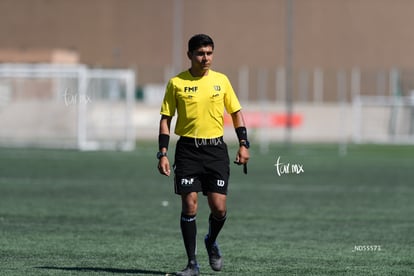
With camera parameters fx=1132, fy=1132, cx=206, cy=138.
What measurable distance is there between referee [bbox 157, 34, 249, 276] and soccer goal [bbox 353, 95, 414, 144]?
37.5 meters

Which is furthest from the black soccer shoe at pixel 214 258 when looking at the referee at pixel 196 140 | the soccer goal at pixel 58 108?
the soccer goal at pixel 58 108

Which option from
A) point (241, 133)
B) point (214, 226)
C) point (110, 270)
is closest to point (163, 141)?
point (241, 133)

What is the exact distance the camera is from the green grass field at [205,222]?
11211mm

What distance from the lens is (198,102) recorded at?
10242 millimetres

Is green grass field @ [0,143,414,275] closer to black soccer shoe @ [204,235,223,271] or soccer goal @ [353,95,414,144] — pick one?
black soccer shoe @ [204,235,223,271]

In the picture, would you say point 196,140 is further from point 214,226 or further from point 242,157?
point 214,226

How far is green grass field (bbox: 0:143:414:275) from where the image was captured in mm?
11211

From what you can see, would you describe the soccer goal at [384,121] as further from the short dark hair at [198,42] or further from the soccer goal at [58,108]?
the short dark hair at [198,42]

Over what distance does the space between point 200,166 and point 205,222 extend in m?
5.37

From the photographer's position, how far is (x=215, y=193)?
10.3m

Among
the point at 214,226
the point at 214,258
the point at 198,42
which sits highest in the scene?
the point at 198,42

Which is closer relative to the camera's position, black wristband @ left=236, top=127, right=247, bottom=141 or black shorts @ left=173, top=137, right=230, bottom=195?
black shorts @ left=173, top=137, right=230, bottom=195

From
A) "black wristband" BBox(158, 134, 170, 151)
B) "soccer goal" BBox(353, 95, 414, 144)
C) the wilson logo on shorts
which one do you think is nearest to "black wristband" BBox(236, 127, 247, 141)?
the wilson logo on shorts

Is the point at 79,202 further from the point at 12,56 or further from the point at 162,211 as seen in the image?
the point at 12,56
